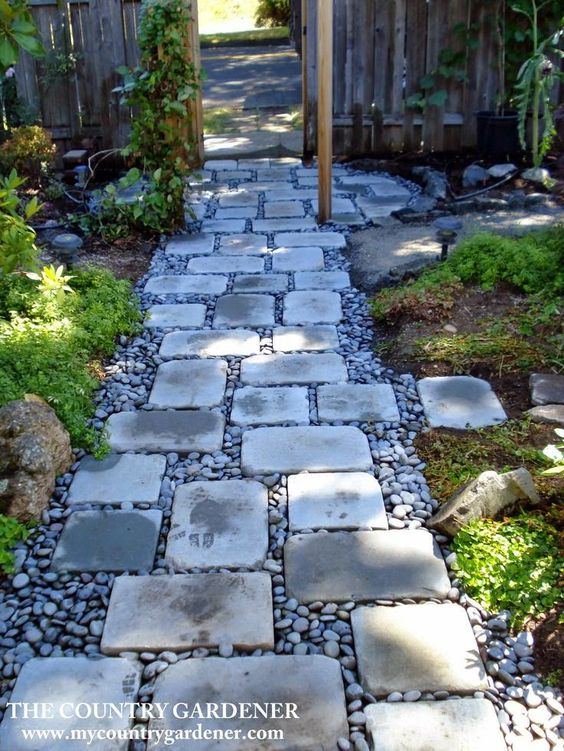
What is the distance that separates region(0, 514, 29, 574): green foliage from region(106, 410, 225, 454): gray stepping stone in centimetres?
60

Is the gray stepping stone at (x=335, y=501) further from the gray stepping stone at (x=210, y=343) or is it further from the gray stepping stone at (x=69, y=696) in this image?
the gray stepping stone at (x=210, y=343)

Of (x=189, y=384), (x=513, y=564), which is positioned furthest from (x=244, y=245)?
(x=513, y=564)

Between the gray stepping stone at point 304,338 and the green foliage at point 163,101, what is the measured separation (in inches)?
73.6

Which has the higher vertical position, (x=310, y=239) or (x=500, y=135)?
(x=500, y=135)

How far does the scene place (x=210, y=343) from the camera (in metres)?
4.00

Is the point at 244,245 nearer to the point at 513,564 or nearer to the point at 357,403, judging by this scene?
the point at 357,403

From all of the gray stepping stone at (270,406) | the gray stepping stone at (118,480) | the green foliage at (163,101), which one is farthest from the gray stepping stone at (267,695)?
the green foliage at (163,101)

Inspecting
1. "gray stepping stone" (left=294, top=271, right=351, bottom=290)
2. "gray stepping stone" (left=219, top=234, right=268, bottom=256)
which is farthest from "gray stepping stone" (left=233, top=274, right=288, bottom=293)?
"gray stepping stone" (left=219, top=234, right=268, bottom=256)

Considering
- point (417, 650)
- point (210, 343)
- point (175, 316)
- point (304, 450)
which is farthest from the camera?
point (175, 316)

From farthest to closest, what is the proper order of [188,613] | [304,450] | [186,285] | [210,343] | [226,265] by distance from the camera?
1. [226,265]
2. [186,285]
3. [210,343]
4. [304,450]
5. [188,613]

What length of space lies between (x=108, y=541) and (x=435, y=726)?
1169 mm

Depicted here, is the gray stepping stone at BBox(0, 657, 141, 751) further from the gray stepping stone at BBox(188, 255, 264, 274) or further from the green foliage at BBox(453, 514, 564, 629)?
the gray stepping stone at BBox(188, 255, 264, 274)

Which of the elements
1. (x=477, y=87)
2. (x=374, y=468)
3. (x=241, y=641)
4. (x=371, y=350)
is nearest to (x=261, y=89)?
(x=477, y=87)

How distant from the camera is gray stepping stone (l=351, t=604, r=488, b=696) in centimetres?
198
